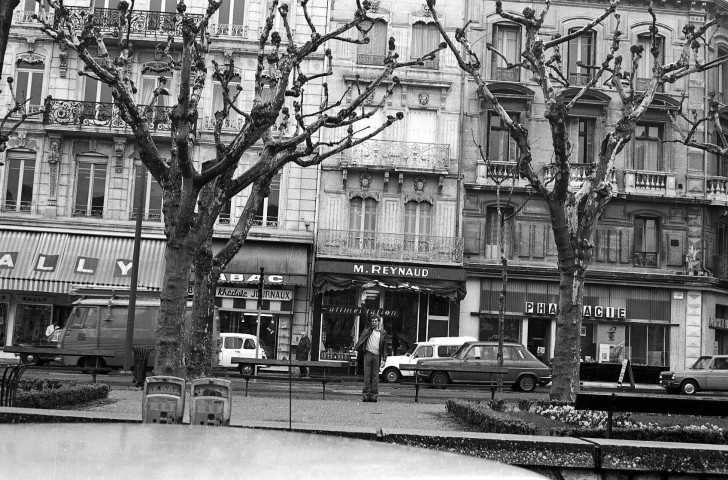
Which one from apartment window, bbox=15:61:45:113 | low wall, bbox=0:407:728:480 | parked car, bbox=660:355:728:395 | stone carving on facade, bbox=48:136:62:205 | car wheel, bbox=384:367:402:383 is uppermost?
apartment window, bbox=15:61:45:113

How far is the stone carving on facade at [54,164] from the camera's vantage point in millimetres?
33875

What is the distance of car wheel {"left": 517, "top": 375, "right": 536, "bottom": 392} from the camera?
26812mm

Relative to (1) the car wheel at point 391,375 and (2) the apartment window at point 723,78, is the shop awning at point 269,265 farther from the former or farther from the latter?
(2) the apartment window at point 723,78

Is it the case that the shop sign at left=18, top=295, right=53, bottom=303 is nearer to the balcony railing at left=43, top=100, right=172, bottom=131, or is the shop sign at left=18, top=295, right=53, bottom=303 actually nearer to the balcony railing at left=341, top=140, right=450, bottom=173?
the balcony railing at left=43, top=100, right=172, bottom=131

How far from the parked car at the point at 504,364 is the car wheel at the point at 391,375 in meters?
2.75

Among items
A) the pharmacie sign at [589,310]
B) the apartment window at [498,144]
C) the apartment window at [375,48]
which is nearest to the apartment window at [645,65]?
the apartment window at [498,144]

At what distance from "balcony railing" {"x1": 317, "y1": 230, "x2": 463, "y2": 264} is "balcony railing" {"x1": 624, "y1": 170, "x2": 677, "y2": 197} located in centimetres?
711

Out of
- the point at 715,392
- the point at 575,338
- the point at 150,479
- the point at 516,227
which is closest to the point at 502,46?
the point at 516,227

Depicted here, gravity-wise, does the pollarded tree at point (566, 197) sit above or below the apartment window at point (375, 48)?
below

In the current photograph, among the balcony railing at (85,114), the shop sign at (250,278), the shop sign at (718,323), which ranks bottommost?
the shop sign at (718,323)

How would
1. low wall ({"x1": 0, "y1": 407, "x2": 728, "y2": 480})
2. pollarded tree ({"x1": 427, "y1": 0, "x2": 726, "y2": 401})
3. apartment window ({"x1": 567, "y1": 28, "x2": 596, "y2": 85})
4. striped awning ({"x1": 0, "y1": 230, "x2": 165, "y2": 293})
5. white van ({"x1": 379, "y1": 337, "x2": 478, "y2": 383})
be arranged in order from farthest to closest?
1. apartment window ({"x1": 567, "y1": 28, "x2": 596, "y2": 85})
2. striped awning ({"x1": 0, "y1": 230, "x2": 165, "y2": 293})
3. white van ({"x1": 379, "y1": 337, "x2": 478, "y2": 383})
4. pollarded tree ({"x1": 427, "y1": 0, "x2": 726, "y2": 401})
5. low wall ({"x1": 0, "y1": 407, "x2": 728, "y2": 480})

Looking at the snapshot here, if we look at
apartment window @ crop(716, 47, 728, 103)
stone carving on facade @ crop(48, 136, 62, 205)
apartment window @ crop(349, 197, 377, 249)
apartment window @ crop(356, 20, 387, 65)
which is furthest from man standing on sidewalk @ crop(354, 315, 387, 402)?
apartment window @ crop(716, 47, 728, 103)

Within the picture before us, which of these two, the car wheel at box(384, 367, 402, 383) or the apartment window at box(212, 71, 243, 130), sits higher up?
the apartment window at box(212, 71, 243, 130)

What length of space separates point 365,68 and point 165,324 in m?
23.9
